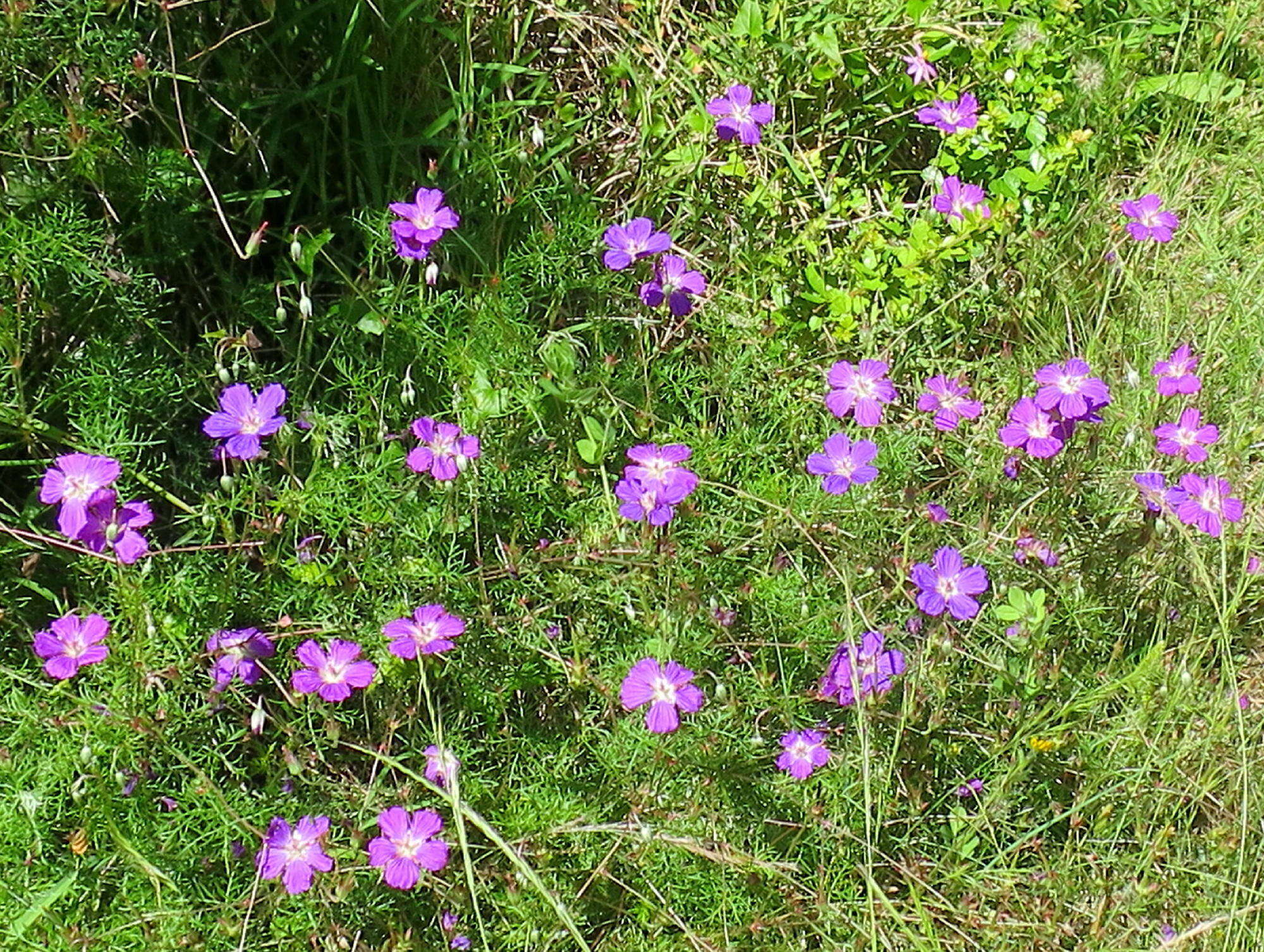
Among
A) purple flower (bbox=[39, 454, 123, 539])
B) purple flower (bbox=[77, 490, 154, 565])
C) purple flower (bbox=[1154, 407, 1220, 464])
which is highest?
purple flower (bbox=[1154, 407, 1220, 464])

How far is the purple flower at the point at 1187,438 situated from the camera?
223cm

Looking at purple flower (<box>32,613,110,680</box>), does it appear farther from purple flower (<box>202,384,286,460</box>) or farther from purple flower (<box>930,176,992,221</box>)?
purple flower (<box>930,176,992,221</box>)

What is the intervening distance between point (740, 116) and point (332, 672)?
148 cm

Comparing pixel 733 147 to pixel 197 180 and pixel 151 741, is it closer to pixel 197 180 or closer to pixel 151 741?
pixel 197 180

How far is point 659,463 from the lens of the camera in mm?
2127

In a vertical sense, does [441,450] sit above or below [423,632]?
above

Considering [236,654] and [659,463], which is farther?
[659,463]

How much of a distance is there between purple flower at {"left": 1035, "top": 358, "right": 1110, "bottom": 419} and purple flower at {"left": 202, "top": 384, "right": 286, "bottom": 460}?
1.41 m

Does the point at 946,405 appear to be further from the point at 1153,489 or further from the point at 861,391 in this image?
the point at 1153,489

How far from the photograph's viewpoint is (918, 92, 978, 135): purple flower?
2695 mm

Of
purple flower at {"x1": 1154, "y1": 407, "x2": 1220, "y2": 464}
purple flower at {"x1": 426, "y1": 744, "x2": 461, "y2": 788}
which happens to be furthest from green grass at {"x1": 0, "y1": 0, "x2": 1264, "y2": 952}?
purple flower at {"x1": 1154, "y1": 407, "x2": 1220, "y2": 464}

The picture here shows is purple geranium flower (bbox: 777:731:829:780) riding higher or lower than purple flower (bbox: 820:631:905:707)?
lower

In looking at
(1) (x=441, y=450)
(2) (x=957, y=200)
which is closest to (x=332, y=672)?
(1) (x=441, y=450)

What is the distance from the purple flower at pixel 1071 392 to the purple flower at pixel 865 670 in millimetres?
562
